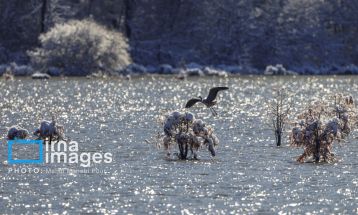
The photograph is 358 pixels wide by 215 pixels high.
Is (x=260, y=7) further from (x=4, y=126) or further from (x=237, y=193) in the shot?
(x=237, y=193)

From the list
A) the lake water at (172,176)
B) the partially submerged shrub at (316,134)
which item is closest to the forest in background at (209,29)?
the lake water at (172,176)

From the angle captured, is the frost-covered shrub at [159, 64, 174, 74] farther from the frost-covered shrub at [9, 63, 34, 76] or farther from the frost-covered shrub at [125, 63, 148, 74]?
the frost-covered shrub at [9, 63, 34, 76]

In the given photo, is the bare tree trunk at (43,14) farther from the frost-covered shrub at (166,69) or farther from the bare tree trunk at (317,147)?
the bare tree trunk at (317,147)

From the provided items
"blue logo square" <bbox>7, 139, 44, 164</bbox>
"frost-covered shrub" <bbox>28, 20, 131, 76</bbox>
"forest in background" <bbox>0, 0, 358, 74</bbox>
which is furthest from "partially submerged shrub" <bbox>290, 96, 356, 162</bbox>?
"forest in background" <bbox>0, 0, 358, 74</bbox>

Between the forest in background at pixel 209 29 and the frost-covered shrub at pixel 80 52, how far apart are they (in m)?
13.0

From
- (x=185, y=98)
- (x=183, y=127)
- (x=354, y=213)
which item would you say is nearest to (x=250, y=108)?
(x=185, y=98)

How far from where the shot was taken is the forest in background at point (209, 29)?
122m

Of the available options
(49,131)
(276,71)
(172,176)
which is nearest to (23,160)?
(49,131)

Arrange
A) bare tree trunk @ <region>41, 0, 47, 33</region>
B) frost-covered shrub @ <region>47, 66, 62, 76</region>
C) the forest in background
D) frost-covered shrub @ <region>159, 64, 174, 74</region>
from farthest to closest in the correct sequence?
the forest in background < bare tree trunk @ <region>41, 0, 47, 33</region> < frost-covered shrub @ <region>159, 64, 174, 74</region> < frost-covered shrub @ <region>47, 66, 62, 76</region>

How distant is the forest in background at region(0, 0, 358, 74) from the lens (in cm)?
12181

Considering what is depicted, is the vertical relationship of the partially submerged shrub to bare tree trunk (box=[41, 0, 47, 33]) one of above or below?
below

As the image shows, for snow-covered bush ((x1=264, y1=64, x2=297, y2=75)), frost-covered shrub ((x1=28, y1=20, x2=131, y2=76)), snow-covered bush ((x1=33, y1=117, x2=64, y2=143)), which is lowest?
snow-covered bush ((x1=33, y1=117, x2=64, y2=143))

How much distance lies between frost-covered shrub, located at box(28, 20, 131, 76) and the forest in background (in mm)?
12994

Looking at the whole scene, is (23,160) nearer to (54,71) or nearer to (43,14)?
(54,71)
